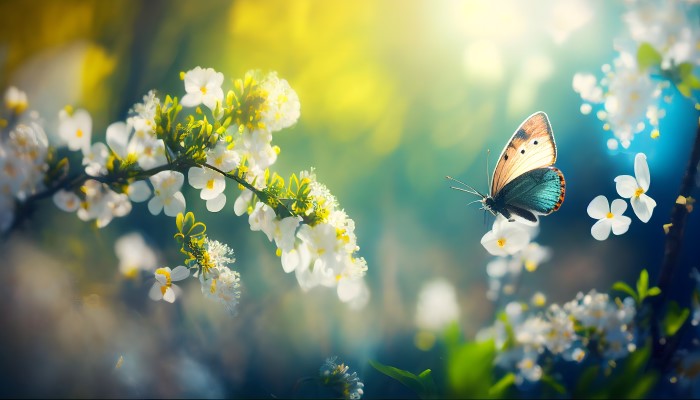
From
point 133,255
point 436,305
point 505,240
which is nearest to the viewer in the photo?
point 505,240

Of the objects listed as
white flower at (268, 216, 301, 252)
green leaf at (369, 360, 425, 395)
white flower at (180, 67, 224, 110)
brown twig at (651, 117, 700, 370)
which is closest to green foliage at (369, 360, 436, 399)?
green leaf at (369, 360, 425, 395)

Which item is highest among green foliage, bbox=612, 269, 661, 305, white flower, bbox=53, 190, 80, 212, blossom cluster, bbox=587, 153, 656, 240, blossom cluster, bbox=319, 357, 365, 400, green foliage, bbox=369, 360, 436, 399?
blossom cluster, bbox=587, 153, 656, 240

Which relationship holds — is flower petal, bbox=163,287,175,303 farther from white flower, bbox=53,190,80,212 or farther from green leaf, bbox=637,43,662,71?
green leaf, bbox=637,43,662,71

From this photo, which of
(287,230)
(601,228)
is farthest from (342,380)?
(601,228)

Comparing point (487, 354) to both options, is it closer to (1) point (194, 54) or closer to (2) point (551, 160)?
(2) point (551, 160)

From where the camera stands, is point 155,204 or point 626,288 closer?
point 155,204

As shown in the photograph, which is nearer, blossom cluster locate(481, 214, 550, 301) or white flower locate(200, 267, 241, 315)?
white flower locate(200, 267, 241, 315)

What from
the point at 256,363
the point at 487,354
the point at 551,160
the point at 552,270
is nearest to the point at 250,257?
the point at 256,363

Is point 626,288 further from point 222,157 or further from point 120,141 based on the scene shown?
point 120,141
